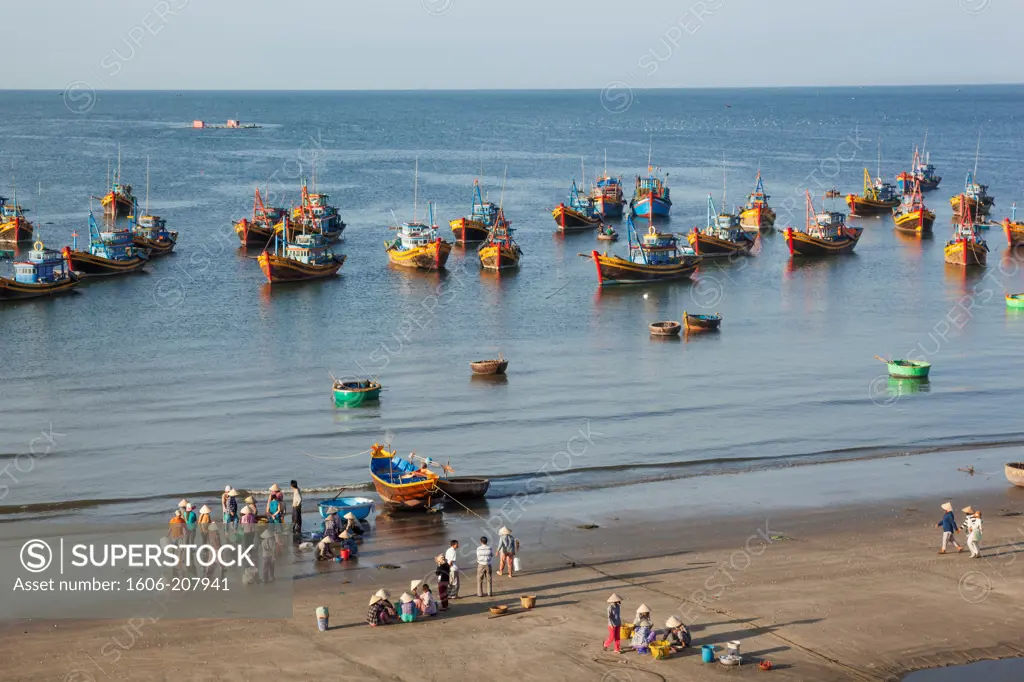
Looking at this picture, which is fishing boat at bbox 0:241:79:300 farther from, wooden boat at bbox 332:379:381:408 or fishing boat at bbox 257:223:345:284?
wooden boat at bbox 332:379:381:408

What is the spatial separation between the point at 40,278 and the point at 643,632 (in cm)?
5570

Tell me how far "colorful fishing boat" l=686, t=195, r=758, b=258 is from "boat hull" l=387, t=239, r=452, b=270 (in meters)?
17.6

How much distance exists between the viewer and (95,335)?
61500 millimetres

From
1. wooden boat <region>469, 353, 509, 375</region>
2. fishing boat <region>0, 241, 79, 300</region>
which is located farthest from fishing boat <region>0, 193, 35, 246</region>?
wooden boat <region>469, 353, 509, 375</region>

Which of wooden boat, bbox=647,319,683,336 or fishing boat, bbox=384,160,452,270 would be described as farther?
fishing boat, bbox=384,160,452,270

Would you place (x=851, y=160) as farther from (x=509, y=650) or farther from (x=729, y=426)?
(x=509, y=650)

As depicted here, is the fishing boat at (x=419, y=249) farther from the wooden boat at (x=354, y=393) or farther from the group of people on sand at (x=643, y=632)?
the group of people on sand at (x=643, y=632)

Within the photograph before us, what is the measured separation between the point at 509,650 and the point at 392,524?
932 cm

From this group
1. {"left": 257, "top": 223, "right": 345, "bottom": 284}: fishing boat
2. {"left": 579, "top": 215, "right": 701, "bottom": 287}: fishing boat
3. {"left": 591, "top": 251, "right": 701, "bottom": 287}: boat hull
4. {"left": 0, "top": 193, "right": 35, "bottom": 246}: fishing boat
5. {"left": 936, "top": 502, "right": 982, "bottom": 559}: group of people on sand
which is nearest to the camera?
{"left": 936, "top": 502, "right": 982, "bottom": 559}: group of people on sand

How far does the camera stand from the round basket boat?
117 feet

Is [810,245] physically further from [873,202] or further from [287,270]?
[287,270]

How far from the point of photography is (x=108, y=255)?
262 ft

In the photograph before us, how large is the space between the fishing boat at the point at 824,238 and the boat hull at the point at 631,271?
13.7 metres

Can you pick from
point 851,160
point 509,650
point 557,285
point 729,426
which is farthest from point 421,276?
point 851,160
